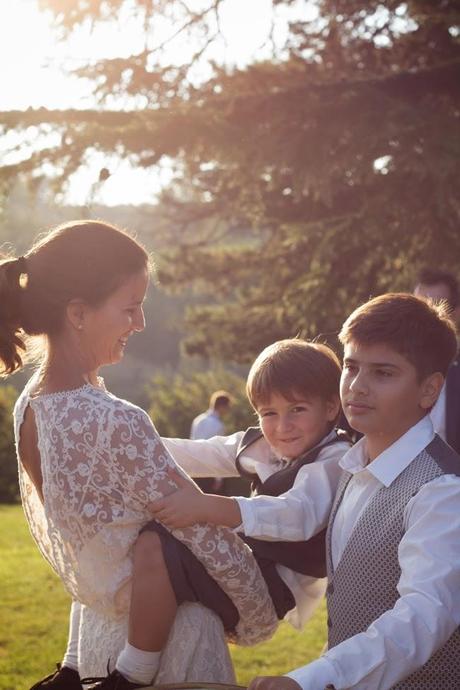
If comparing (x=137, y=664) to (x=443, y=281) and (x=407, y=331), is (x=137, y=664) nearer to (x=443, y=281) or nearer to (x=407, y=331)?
(x=407, y=331)

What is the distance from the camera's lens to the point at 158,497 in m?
2.38

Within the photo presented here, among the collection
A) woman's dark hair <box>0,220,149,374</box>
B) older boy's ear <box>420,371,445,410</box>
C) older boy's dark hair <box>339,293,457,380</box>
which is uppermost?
woman's dark hair <box>0,220,149,374</box>

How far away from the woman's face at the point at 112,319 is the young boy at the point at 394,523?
564 millimetres

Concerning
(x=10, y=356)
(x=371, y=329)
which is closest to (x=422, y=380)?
(x=371, y=329)

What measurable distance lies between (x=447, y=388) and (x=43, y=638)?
435 centimetres

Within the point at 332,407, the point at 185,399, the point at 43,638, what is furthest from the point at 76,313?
the point at 185,399

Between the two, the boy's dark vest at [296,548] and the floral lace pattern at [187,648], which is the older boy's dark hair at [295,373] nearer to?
the boy's dark vest at [296,548]

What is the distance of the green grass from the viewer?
23.5 ft

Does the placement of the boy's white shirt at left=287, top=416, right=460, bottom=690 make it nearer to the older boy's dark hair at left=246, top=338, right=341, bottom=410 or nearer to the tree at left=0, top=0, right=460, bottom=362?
the older boy's dark hair at left=246, top=338, right=341, bottom=410

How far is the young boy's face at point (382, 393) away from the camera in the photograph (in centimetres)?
244

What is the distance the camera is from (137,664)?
244cm

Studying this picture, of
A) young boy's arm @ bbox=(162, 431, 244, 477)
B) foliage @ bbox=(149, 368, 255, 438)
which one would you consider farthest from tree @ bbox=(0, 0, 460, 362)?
foliage @ bbox=(149, 368, 255, 438)

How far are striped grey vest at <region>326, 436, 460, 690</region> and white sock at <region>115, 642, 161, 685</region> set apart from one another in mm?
478

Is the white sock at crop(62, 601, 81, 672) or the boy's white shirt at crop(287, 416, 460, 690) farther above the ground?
the boy's white shirt at crop(287, 416, 460, 690)
